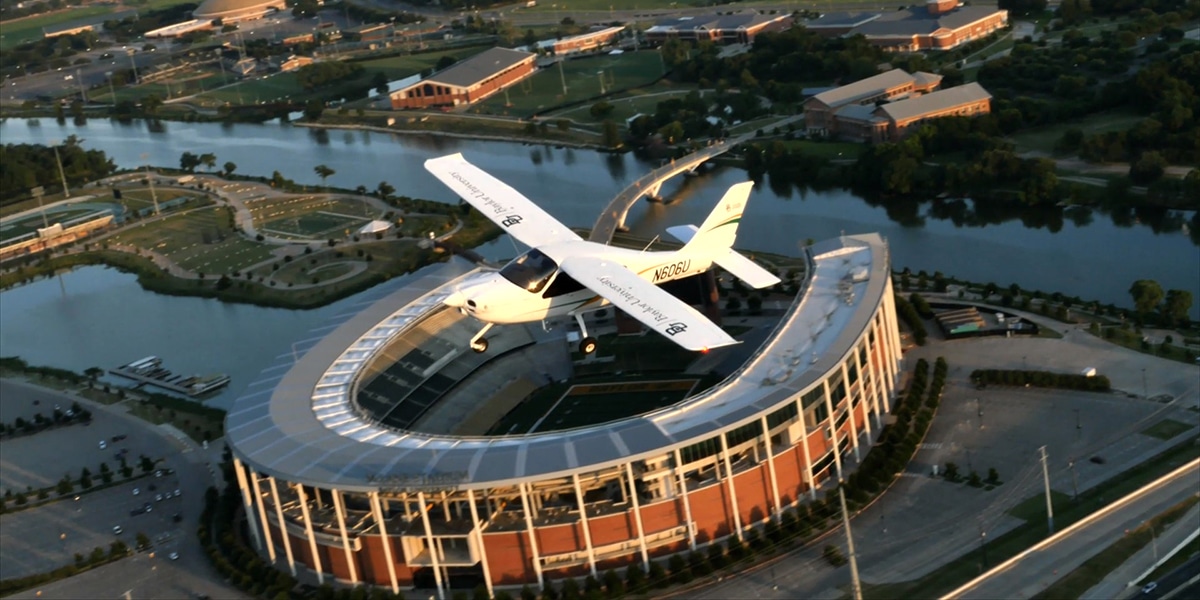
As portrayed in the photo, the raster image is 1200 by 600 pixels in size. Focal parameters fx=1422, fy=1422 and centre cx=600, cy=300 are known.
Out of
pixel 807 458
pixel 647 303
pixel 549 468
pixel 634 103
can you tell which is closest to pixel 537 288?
pixel 647 303

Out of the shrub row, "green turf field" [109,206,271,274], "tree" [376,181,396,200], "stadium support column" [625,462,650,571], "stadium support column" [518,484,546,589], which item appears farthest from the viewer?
"tree" [376,181,396,200]

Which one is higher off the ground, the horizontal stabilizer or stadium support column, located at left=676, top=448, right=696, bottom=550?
the horizontal stabilizer

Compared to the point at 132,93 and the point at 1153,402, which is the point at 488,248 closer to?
the point at 1153,402

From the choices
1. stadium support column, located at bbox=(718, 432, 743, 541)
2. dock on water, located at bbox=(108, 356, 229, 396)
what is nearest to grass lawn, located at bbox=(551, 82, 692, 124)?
dock on water, located at bbox=(108, 356, 229, 396)

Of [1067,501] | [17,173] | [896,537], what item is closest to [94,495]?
[896,537]

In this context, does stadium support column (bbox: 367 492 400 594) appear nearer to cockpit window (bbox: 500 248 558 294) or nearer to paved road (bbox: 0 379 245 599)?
paved road (bbox: 0 379 245 599)

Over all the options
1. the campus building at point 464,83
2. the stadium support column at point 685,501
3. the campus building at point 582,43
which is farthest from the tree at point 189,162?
the stadium support column at point 685,501

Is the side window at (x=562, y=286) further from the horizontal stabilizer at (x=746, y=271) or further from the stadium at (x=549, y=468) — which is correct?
the horizontal stabilizer at (x=746, y=271)
